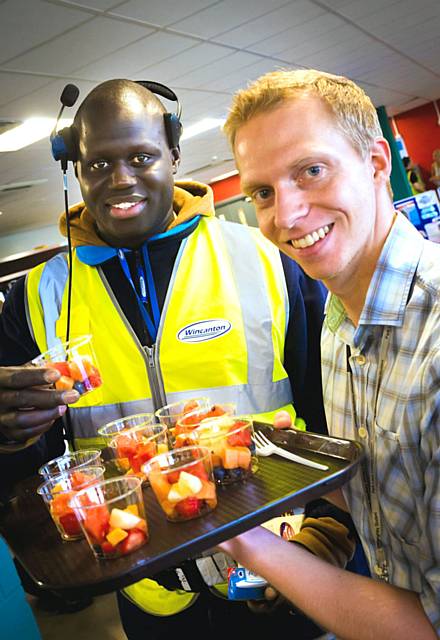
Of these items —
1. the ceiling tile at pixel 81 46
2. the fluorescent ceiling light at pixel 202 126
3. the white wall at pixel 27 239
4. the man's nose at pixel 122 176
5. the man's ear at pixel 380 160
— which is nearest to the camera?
the man's ear at pixel 380 160

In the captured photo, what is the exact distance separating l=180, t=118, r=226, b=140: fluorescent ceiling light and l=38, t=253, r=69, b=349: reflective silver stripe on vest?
7885 millimetres

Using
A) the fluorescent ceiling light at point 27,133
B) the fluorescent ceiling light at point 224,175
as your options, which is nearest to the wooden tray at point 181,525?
the fluorescent ceiling light at point 27,133

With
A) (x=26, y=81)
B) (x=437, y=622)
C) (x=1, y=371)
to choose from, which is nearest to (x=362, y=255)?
(x=437, y=622)

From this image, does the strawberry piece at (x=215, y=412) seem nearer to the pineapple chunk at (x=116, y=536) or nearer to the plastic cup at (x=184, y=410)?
the plastic cup at (x=184, y=410)

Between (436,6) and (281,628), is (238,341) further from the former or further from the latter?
(436,6)

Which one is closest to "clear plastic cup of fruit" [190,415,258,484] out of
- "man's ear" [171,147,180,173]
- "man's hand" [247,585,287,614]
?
"man's hand" [247,585,287,614]

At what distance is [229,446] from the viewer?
1391 millimetres

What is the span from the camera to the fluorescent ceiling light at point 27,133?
A: 6988mm

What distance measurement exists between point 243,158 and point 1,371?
0.83 metres

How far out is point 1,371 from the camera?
1582 millimetres

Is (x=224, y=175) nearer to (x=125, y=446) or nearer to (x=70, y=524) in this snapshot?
(x=125, y=446)

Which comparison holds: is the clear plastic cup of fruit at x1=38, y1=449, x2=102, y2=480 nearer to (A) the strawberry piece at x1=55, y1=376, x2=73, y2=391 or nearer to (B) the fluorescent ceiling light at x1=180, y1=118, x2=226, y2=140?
(A) the strawberry piece at x1=55, y1=376, x2=73, y2=391

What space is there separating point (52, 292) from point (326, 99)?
3.80 feet

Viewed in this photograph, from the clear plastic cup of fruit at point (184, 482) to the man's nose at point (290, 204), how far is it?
0.56 metres
